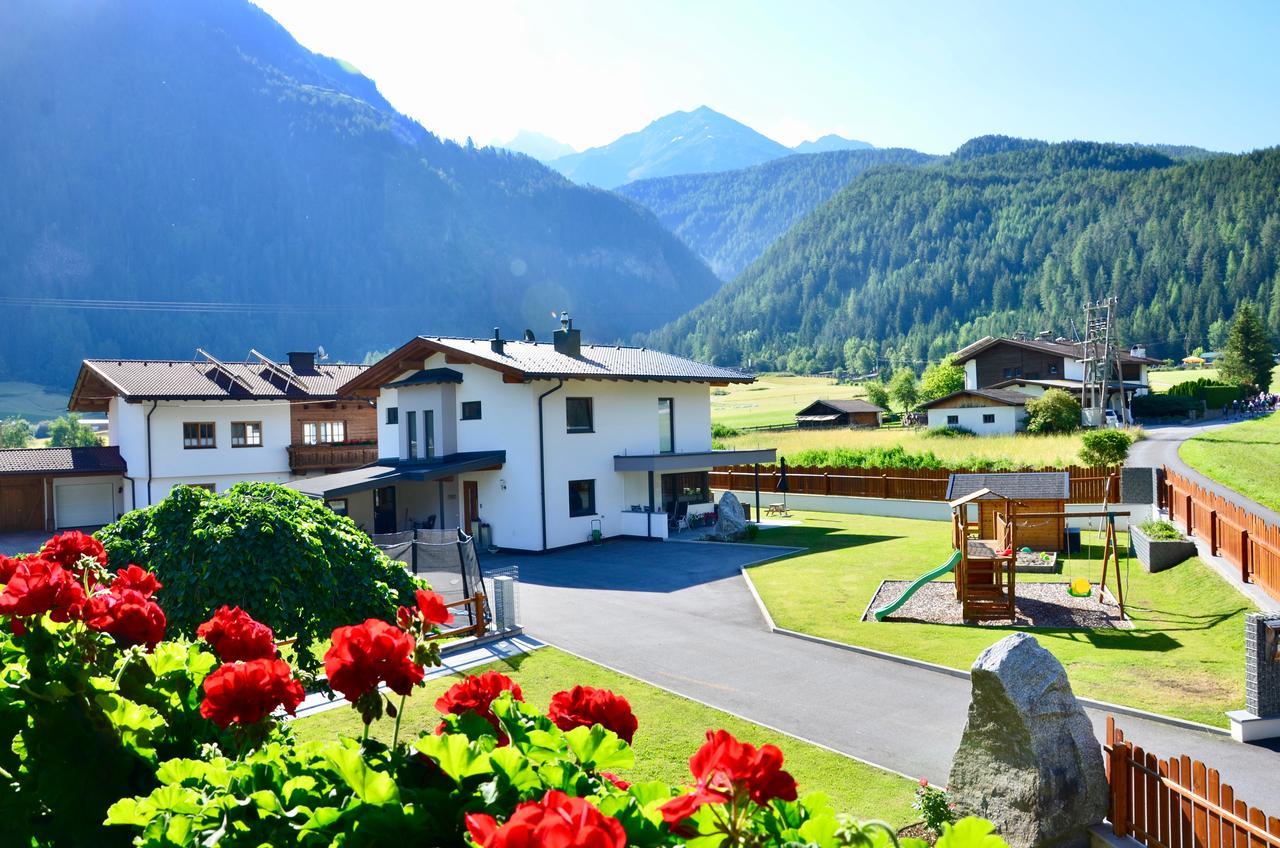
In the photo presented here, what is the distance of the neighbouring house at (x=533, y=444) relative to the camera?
1144 inches

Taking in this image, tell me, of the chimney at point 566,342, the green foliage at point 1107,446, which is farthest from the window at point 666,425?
the green foliage at point 1107,446

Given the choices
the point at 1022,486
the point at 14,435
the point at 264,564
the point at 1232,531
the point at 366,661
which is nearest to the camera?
the point at 366,661

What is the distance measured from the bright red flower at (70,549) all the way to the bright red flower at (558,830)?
450cm

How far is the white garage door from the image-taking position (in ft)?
138

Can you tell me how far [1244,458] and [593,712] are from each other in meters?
41.3

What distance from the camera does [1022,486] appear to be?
2511 cm

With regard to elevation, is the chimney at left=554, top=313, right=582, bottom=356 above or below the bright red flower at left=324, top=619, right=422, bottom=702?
above

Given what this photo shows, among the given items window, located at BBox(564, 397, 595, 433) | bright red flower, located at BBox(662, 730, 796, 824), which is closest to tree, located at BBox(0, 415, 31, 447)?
window, located at BBox(564, 397, 595, 433)

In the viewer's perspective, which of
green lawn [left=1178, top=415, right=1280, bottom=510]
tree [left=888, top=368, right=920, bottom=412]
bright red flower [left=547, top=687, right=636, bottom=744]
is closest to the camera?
bright red flower [left=547, top=687, right=636, bottom=744]

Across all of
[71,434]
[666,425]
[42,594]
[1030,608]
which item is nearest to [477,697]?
[42,594]

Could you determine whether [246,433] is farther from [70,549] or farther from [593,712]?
[593,712]

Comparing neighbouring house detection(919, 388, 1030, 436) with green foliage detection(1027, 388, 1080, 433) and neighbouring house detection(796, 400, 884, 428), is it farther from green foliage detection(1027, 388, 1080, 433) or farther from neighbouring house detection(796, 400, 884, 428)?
neighbouring house detection(796, 400, 884, 428)

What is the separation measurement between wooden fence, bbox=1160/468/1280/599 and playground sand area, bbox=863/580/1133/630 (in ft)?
7.60

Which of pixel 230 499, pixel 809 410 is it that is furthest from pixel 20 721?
pixel 809 410
